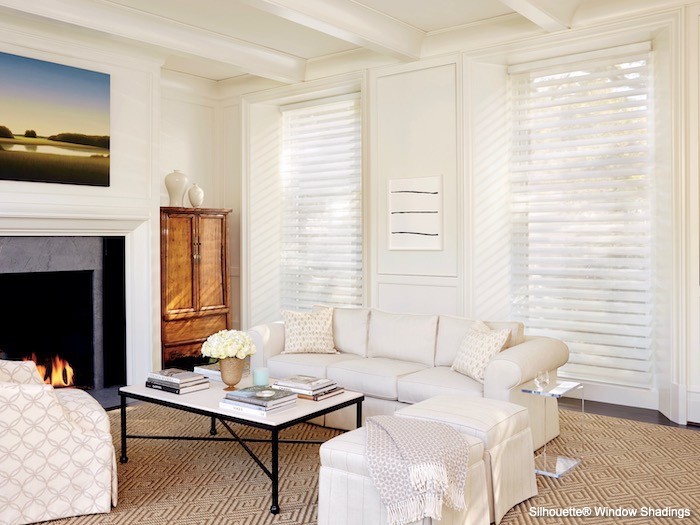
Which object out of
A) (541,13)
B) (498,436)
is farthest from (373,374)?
A: (541,13)

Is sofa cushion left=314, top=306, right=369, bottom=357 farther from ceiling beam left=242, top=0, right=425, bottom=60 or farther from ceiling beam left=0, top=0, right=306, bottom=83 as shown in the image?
ceiling beam left=0, top=0, right=306, bottom=83

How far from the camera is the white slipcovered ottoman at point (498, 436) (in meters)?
2.99

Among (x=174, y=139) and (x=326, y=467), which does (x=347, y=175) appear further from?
(x=326, y=467)

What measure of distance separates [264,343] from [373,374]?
3.19ft

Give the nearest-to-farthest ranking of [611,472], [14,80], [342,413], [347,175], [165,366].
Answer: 1. [611,472]
2. [342,413]
3. [14,80]
4. [165,366]
5. [347,175]

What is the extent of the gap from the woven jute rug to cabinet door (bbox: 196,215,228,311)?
2167mm

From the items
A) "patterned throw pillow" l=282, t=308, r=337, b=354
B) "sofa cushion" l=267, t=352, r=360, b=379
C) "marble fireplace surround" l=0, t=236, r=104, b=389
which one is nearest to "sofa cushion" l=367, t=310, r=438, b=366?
"sofa cushion" l=267, t=352, r=360, b=379

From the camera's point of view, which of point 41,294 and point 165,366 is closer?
point 41,294

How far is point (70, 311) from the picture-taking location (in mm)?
5566

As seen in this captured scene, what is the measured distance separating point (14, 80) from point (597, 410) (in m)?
4.87

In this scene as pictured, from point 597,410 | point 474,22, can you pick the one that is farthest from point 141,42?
point 597,410

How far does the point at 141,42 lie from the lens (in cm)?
529

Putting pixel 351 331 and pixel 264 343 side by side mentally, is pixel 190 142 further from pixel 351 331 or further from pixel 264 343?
pixel 351 331

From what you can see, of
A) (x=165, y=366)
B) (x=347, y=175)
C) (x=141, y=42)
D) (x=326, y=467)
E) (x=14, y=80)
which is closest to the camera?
(x=326, y=467)
